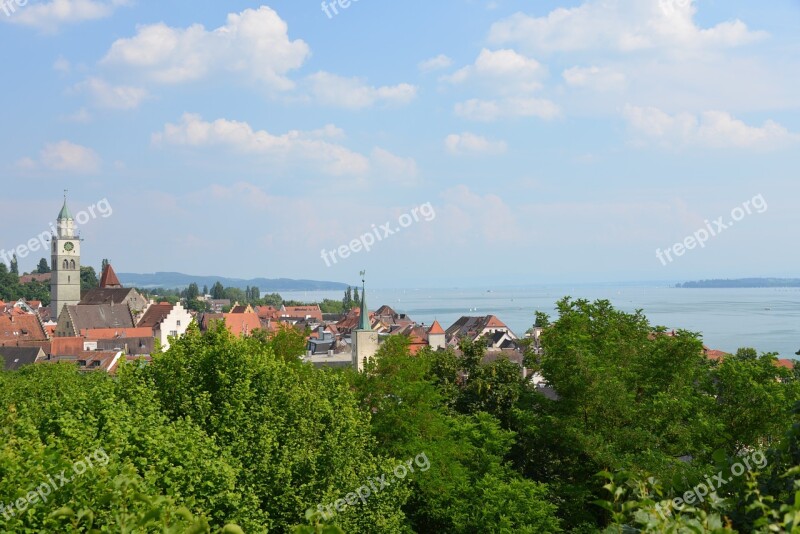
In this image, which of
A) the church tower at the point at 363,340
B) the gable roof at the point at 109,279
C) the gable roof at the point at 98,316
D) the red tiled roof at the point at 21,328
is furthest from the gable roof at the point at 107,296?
the church tower at the point at 363,340

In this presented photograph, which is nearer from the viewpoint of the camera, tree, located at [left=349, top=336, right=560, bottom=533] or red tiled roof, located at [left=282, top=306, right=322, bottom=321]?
tree, located at [left=349, top=336, right=560, bottom=533]

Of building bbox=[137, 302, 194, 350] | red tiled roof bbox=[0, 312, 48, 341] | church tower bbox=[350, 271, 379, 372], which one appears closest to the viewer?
church tower bbox=[350, 271, 379, 372]

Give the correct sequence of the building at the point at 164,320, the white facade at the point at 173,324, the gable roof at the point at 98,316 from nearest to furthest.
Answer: the white facade at the point at 173,324 < the building at the point at 164,320 < the gable roof at the point at 98,316

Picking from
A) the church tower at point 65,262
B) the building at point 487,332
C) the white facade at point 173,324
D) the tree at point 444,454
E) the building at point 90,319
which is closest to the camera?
the tree at point 444,454

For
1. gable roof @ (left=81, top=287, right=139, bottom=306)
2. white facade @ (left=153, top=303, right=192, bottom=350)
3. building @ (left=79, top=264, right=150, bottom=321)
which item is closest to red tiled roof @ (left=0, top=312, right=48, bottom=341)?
building @ (left=79, top=264, right=150, bottom=321)

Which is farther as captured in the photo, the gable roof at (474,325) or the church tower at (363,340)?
the gable roof at (474,325)

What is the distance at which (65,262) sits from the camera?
10262cm

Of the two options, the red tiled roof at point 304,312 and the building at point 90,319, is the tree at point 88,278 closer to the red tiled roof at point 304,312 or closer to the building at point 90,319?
the red tiled roof at point 304,312

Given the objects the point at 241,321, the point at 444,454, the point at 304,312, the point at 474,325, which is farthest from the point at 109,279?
the point at 444,454

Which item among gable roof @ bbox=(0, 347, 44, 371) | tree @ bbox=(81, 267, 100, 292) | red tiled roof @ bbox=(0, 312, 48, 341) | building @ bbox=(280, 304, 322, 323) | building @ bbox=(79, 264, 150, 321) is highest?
tree @ bbox=(81, 267, 100, 292)

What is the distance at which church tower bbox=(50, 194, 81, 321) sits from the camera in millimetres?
102044

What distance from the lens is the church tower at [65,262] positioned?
102 meters

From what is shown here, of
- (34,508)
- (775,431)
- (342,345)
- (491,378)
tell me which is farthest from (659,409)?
(342,345)

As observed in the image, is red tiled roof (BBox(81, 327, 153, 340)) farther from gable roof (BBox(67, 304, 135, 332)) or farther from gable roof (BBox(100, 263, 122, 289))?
gable roof (BBox(100, 263, 122, 289))
